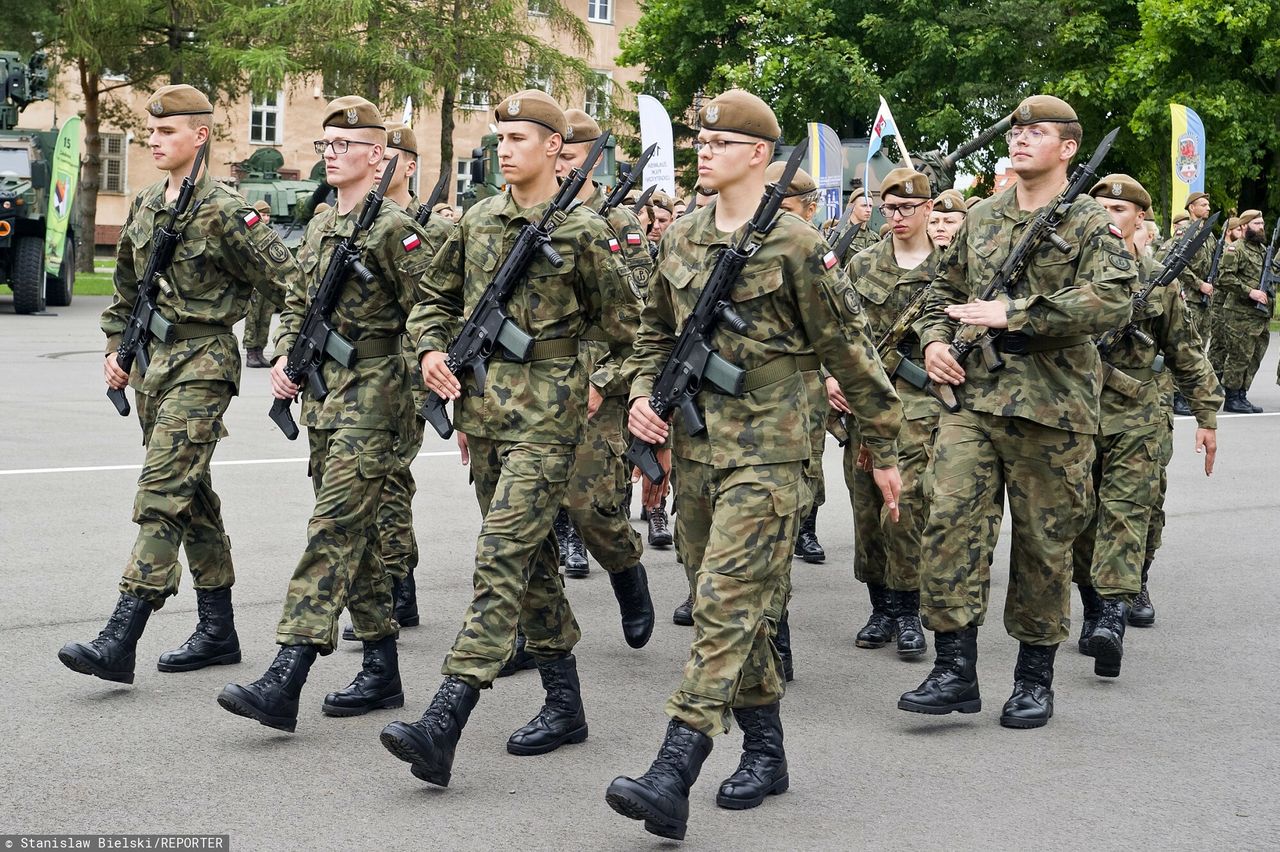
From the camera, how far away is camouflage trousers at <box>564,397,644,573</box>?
20.4 ft

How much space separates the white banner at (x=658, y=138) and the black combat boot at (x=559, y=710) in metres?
13.9

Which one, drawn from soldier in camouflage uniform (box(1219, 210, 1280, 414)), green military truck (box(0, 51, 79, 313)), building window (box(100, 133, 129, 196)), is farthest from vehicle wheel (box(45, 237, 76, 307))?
building window (box(100, 133, 129, 196))

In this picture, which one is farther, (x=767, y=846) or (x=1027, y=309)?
(x=1027, y=309)

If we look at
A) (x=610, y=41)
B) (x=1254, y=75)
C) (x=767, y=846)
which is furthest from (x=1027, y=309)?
(x=610, y=41)

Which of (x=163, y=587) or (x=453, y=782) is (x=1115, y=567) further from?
(x=163, y=587)

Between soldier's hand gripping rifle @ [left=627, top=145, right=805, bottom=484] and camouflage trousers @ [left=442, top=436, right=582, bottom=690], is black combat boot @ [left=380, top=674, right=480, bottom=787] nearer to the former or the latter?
camouflage trousers @ [left=442, top=436, right=582, bottom=690]

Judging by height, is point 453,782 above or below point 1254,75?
below

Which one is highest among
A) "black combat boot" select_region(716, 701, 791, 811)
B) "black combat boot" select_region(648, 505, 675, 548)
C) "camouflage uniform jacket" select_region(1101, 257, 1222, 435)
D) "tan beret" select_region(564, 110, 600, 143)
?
"tan beret" select_region(564, 110, 600, 143)

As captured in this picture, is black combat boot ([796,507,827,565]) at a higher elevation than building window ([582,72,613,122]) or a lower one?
lower

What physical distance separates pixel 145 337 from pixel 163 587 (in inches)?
41.3

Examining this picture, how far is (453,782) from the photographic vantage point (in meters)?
5.18

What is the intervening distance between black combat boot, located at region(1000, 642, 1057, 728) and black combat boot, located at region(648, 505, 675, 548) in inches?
140

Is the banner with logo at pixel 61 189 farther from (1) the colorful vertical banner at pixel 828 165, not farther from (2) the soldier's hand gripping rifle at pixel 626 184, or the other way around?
(2) the soldier's hand gripping rifle at pixel 626 184

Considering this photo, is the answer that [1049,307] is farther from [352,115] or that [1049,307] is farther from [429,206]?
[429,206]
